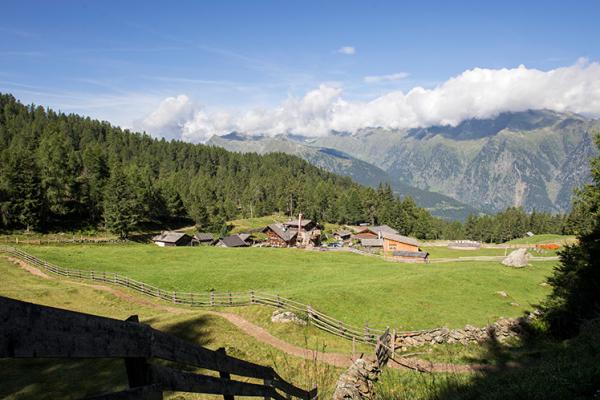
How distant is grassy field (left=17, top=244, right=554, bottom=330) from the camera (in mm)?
36500

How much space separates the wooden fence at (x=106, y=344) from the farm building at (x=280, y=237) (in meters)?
101

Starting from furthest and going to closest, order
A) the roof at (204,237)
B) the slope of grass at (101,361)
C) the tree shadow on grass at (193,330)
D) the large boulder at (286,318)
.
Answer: the roof at (204,237) < the large boulder at (286,318) < the tree shadow on grass at (193,330) < the slope of grass at (101,361)

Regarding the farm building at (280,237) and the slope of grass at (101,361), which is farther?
the farm building at (280,237)

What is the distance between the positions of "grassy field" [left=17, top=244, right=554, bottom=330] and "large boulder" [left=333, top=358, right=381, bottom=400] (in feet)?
52.2

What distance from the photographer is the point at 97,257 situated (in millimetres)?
57500

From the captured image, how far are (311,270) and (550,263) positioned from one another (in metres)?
48.6

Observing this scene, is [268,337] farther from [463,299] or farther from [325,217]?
[325,217]

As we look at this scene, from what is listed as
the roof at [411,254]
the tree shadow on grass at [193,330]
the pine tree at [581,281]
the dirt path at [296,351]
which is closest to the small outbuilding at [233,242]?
the roof at [411,254]

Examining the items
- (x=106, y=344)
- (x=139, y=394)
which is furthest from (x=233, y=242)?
(x=106, y=344)

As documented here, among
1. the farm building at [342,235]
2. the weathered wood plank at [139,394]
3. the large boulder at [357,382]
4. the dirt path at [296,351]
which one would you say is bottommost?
the farm building at [342,235]

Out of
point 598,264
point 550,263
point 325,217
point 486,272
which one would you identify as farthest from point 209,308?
point 325,217

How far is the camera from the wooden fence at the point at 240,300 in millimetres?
27625

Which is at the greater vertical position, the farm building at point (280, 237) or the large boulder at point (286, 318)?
the large boulder at point (286, 318)

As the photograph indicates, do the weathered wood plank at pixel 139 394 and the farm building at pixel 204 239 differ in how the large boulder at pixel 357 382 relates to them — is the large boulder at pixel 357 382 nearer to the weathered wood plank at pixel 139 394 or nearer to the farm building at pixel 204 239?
the weathered wood plank at pixel 139 394
